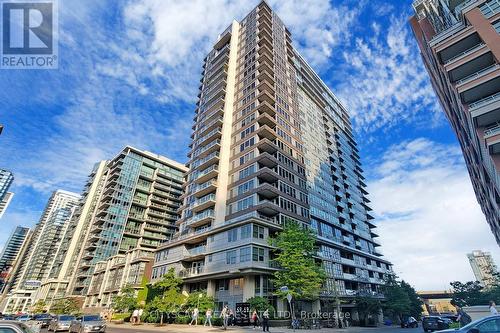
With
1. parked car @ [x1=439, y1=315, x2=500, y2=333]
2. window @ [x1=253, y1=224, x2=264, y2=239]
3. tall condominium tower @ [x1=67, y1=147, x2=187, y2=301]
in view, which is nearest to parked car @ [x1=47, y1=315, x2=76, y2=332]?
window @ [x1=253, y1=224, x2=264, y2=239]

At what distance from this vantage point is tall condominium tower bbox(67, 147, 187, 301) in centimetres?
8012

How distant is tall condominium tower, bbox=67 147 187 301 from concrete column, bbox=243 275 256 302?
48084 millimetres

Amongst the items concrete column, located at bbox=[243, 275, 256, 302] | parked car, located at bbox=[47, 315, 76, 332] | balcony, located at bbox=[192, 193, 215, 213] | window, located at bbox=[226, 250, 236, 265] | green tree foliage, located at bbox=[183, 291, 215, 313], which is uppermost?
balcony, located at bbox=[192, 193, 215, 213]

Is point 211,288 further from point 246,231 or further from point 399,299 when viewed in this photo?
point 399,299

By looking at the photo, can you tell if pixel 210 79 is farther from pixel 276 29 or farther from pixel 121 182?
pixel 121 182

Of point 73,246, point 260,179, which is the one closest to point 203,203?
point 260,179

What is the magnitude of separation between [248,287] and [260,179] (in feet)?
56.1

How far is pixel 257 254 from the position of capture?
37250 mm

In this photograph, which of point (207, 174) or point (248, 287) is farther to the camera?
point (207, 174)

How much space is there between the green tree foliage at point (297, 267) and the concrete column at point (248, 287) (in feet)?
13.3

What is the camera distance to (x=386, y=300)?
5359 cm

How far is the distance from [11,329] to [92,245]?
288 ft

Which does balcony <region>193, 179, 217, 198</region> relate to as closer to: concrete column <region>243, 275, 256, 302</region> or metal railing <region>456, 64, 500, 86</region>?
concrete column <region>243, 275, 256, 302</region>

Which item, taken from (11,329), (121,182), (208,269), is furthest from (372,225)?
(11,329)
